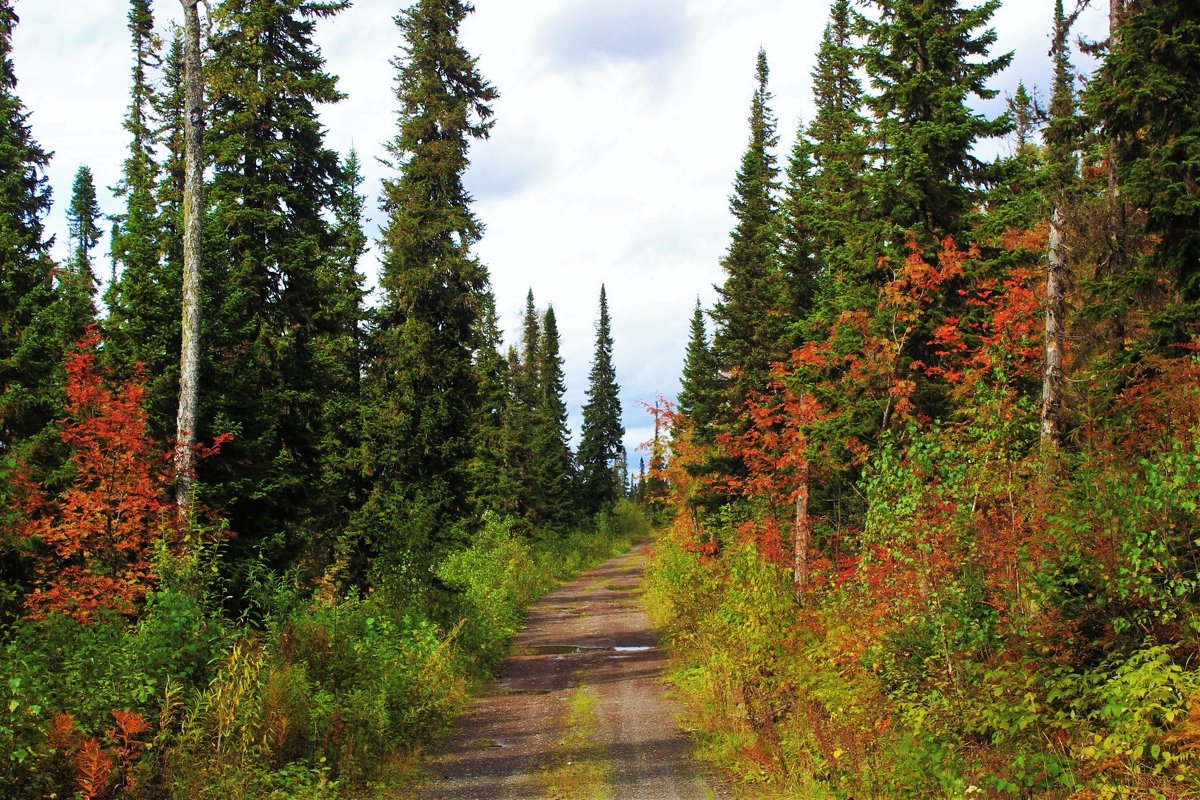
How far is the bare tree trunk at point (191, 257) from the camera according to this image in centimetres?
1233

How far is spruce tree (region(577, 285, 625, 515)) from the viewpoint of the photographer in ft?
241

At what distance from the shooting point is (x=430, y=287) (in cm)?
2128

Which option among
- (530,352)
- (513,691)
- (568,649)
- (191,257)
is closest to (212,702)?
(191,257)

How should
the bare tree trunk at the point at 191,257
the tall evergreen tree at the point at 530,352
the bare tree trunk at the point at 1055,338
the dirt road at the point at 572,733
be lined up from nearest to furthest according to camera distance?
1. the dirt road at the point at 572,733
2. the bare tree trunk at the point at 1055,338
3. the bare tree trunk at the point at 191,257
4. the tall evergreen tree at the point at 530,352

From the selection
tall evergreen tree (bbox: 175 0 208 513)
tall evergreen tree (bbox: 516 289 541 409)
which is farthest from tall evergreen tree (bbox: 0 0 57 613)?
tall evergreen tree (bbox: 516 289 541 409)

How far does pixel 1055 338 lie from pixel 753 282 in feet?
55.0

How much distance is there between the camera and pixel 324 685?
410 inches

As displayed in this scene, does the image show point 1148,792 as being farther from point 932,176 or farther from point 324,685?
point 932,176

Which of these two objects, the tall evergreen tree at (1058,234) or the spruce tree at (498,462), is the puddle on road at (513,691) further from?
the spruce tree at (498,462)

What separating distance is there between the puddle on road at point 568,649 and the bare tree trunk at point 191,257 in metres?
9.59

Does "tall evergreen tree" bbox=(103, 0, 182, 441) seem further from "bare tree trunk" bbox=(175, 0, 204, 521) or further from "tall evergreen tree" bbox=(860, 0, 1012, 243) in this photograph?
"tall evergreen tree" bbox=(860, 0, 1012, 243)

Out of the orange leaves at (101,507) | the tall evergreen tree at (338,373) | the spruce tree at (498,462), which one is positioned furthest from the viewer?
the spruce tree at (498,462)

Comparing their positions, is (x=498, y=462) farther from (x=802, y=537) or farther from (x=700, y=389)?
(x=802, y=537)

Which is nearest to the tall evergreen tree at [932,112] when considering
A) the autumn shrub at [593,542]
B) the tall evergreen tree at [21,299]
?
the tall evergreen tree at [21,299]
